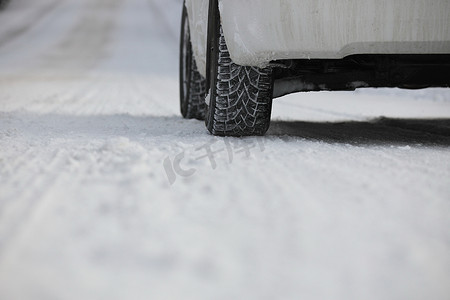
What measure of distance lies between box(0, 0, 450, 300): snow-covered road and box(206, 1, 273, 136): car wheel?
0.32ft

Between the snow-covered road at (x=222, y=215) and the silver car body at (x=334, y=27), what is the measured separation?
390 mm

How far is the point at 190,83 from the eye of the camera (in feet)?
11.9

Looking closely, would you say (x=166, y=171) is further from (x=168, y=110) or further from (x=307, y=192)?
(x=168, y=110)

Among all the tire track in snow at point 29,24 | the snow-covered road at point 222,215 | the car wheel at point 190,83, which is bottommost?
the tire track in snow at point 29,24

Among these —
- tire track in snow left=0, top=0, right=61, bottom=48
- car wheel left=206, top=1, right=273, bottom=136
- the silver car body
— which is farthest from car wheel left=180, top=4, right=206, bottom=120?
tire track in snow left=0, top=0, right=61, bottom=48

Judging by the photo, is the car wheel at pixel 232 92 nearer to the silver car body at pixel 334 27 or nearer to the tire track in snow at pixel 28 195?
the silver car body at pixel 334 27

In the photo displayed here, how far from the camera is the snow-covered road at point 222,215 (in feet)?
2.98

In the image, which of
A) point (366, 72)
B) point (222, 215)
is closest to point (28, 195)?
A: point (222, 215)

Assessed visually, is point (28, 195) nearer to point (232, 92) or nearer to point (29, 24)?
point (232, 92)

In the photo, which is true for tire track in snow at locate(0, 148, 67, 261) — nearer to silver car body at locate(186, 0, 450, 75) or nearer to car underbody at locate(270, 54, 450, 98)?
silver car body at locate(186, 0, 450, 75)

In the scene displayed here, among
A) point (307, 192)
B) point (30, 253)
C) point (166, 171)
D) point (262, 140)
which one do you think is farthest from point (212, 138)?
point (30, 253)

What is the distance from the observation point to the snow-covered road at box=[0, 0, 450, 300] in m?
0.91

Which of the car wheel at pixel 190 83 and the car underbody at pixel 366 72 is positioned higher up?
the car underbody at pixel 366 72

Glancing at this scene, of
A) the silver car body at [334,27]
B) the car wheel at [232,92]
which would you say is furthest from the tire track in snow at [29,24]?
the silver car body at [334,27]
